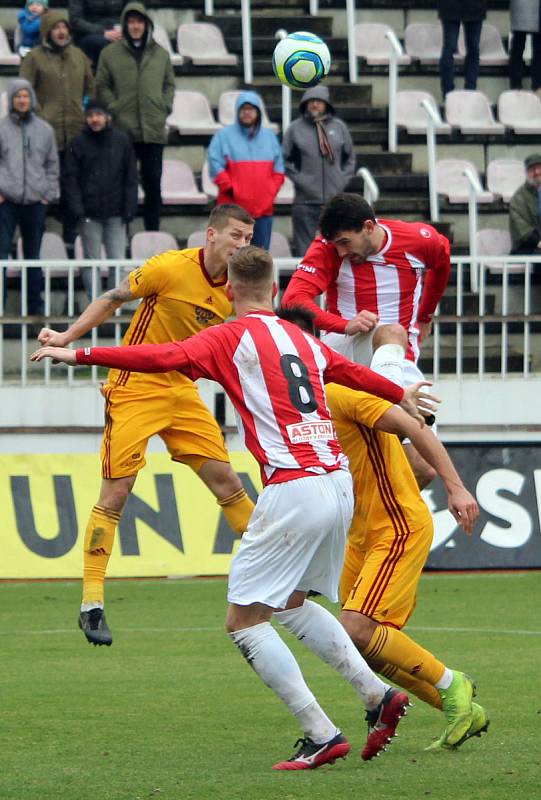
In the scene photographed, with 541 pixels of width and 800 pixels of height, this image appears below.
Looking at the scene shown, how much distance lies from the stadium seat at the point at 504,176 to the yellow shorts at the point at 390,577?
12333 millimetres

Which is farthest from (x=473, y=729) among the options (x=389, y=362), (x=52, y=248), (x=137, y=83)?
(x=137, y=83)

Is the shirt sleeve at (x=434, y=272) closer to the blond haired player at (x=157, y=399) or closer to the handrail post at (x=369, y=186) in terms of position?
the blond haired player at (x=157, y=399)

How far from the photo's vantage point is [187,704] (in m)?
8.15

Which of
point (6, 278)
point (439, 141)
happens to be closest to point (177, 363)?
point (6, 278)

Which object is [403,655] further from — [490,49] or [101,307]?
[490,49]

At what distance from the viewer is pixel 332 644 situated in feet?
21.6

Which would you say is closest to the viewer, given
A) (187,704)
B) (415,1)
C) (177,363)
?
(177,363)

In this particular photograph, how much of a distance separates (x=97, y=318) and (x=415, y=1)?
12.8 m

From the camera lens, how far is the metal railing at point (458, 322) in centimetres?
1531

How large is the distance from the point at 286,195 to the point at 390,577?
1158cm

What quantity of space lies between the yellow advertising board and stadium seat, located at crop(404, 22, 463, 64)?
327 inches

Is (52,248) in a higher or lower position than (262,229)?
lower

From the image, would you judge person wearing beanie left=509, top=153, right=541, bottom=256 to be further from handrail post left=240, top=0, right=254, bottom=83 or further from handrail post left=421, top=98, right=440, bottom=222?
handrail post left=240, top=0, right=254, bottom=83

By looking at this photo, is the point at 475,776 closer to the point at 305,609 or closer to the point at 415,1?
the point at 305,609
